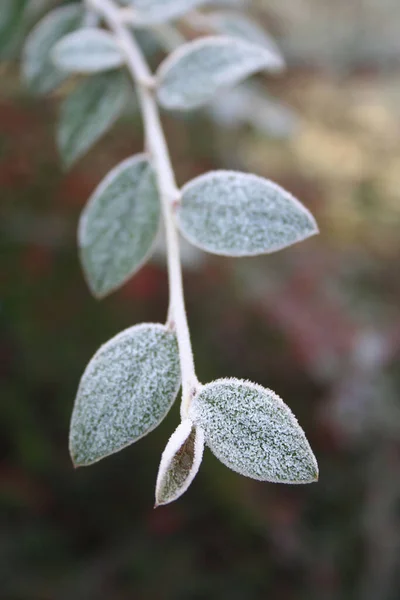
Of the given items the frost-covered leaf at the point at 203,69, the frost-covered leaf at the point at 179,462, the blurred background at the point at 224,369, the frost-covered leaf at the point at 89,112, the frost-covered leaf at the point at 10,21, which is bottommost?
the blurred background at the point at 224,369

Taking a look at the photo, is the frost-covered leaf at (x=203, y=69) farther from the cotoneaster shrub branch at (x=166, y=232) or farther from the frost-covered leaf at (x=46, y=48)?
the frost-covered leaf at (x=46, y=48)

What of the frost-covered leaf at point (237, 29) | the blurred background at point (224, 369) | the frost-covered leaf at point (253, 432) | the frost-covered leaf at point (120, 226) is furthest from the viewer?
the blurred background at point (224, 369)

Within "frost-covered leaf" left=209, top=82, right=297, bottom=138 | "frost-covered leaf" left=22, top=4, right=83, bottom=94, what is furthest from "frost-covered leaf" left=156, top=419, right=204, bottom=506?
"frost-covered leaf" left=209, top=82, right=297, bottom=138

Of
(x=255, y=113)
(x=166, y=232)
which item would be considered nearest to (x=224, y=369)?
(x=255, y=113)

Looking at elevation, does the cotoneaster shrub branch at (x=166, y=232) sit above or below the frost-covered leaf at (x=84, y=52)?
below

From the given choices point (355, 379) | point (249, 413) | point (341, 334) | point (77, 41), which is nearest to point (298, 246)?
point (341, 334)

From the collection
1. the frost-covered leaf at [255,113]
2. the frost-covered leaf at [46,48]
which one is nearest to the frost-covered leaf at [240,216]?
the frost-covered leaf at [46,48]

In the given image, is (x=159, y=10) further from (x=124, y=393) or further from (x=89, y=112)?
(x=124, y=393)
